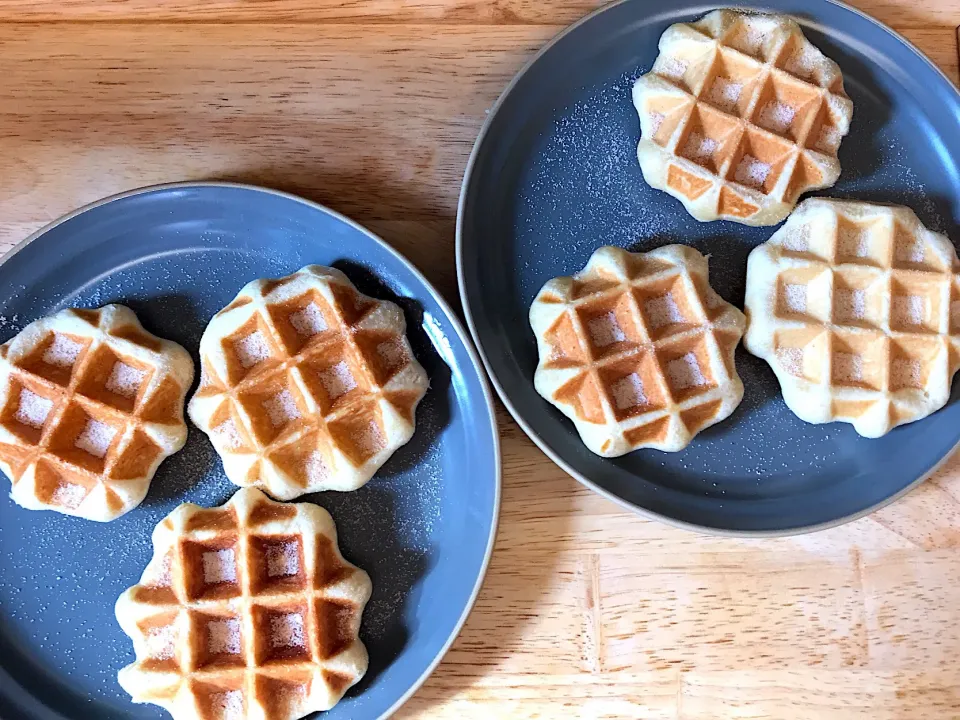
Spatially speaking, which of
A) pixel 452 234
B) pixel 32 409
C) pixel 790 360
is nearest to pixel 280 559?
pixel 32 409

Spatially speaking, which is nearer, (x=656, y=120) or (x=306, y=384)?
(x=306, y=384)

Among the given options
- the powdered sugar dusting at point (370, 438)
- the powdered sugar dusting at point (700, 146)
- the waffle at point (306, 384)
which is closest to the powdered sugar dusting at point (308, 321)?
the waffle at point (306, 384)

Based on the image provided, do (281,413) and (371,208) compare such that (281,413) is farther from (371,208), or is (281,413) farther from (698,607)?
(698,607)

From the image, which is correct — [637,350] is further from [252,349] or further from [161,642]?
[161,642]

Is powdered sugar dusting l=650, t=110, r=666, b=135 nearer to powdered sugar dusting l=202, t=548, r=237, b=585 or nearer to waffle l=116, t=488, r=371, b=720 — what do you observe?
waffle l=116, t=488, r=371, b=720

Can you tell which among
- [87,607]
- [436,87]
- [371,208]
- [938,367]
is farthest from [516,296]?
[87,607]

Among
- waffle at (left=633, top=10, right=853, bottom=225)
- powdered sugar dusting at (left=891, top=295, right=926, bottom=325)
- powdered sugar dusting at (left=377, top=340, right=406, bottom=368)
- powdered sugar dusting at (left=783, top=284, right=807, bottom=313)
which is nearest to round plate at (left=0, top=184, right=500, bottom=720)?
powdered sugar dusting at (left=377, top=340, right=406, bottom=368)
